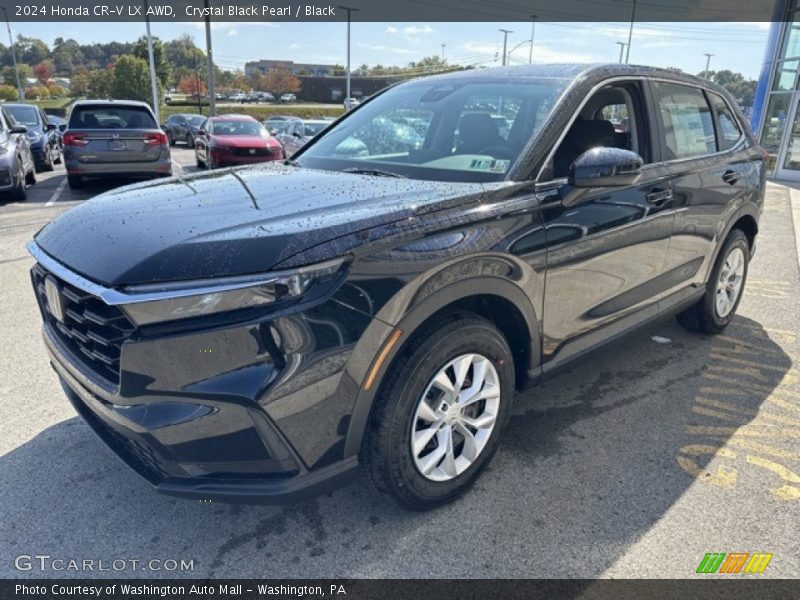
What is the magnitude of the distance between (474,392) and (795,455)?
6.11 ft

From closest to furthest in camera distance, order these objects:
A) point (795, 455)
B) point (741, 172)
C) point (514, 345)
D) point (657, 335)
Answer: point (514, 345), point (795, 455), point (741, 172), point (657, 335)

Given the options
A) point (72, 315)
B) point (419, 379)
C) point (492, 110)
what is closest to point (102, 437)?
point (72, 315)

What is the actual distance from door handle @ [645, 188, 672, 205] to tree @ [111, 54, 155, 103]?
46773mm

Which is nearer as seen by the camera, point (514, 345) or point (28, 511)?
point (28, 511)

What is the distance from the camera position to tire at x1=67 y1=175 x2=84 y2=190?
34.3 ft

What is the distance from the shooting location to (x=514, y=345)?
279 cm

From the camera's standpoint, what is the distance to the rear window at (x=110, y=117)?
1045 centimetres

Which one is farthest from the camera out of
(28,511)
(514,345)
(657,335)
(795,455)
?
(657,335)

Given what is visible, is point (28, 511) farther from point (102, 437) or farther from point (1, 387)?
point (1, 387)

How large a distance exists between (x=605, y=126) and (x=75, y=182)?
10.2 m

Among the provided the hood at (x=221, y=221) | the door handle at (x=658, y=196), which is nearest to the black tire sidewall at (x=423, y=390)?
the hood at (x=221, y=221)

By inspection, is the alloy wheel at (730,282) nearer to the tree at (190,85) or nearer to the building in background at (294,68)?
the tree at (190,85)

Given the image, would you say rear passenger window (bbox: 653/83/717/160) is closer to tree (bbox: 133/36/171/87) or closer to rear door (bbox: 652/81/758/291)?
rear door (bbox: 652/81/758/291)

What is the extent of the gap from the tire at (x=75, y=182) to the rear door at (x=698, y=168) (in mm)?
10067
